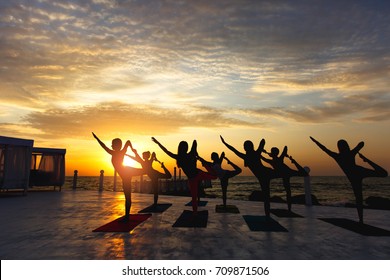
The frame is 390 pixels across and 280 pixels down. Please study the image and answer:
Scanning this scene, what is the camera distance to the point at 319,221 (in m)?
7.32

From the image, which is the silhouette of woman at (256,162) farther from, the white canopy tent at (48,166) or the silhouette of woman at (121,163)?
the white canopy tent at (48,166)

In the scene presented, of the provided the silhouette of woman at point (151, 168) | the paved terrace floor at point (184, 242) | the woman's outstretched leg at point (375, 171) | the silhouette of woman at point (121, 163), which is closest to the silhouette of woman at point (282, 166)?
the paved terrace floor at point (184, 242)

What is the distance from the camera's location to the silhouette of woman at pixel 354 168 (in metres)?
6.23

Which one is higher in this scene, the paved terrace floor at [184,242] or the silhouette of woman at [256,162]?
the silhouette of woman at [256,162]

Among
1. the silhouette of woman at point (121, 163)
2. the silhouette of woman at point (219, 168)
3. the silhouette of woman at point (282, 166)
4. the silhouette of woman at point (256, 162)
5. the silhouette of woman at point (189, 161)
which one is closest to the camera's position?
the silhouette of woman at point (121, 163)

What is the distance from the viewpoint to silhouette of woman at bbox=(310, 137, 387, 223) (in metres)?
6.23

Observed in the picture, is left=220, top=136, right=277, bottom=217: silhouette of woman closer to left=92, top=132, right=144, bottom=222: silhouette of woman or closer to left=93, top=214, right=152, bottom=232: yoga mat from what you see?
left=92, top=132, right=144, bottom=222: silhouette of woman
